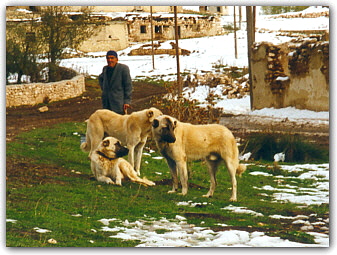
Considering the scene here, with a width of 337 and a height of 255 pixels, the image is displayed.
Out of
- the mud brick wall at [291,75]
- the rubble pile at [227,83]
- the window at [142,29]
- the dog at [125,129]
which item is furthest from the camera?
the rubble pile at [227,83]

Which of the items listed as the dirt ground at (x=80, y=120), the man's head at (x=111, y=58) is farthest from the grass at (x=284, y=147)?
the man's head at (x=111, y=58)

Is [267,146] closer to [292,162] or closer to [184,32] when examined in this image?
[292,162]

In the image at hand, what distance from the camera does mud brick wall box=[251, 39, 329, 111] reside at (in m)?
11.5

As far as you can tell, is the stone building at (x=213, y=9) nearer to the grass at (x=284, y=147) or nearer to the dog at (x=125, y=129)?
the dog at (x=125, y=129)

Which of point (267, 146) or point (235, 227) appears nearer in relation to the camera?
point (235, 227)

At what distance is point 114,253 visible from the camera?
8391mm

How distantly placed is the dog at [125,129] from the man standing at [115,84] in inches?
8.8

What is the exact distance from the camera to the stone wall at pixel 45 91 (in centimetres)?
1009

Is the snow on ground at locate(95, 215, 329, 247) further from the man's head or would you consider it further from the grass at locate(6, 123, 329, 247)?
the man's head

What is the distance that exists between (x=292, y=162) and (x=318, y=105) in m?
1.68

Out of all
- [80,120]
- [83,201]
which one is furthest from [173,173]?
[80,120]

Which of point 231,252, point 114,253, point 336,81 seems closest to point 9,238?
point 114,253

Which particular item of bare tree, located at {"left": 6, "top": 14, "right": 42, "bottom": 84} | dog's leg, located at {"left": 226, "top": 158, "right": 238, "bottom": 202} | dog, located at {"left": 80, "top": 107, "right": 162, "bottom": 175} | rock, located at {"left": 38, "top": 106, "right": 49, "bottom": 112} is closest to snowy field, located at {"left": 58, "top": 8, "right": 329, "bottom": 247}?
dog's leg, located at {"left": 226, "top": 158, "right": 238, "bottom": 202}

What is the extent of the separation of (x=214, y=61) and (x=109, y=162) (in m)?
2.82
